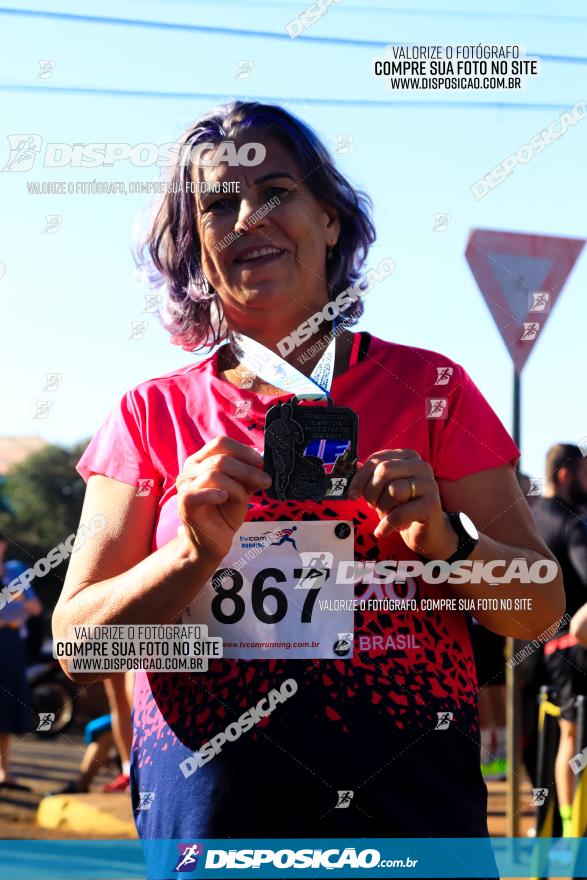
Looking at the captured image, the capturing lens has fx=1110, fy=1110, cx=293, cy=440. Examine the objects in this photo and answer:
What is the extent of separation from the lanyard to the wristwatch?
278 mm

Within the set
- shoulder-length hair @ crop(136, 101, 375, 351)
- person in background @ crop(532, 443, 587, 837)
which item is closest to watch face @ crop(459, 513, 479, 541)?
shoulder-length hair @ crop(136, 101, 375, 351)

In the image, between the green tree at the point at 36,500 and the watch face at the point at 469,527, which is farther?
the green tree at the point at 36,500

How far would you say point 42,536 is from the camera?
13234 mm

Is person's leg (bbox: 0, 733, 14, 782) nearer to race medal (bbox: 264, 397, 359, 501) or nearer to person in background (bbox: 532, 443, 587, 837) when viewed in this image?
person in background (bbox: 532, 443, 587, 837)

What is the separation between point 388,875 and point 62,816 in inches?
186

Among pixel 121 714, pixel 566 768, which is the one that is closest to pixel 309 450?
pixel 566 768

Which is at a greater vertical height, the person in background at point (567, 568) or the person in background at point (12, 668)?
the person in background at point (567, 568)

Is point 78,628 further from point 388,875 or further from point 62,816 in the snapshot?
point 62,816

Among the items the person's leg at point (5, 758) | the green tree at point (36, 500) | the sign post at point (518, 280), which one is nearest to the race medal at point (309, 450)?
the sign post at point (518, 280)

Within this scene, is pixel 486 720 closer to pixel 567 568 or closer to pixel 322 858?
pixel 567 568

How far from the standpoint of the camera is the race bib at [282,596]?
5.50 ft

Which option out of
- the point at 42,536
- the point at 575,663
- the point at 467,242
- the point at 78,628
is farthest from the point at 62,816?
the point at 42,536

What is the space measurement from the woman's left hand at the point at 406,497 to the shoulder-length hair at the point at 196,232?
21.2 inches

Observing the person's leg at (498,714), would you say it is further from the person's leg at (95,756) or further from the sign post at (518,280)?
the sign post at (518,280)
